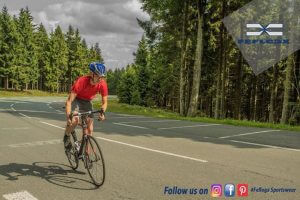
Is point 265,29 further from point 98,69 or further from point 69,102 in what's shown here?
point 69,102

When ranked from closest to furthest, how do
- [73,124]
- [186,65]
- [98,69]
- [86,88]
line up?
[98,69], [86,88], [73,124], [186,65]

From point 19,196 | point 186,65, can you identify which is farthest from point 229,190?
point 186,65

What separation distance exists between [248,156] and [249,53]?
2347 cm

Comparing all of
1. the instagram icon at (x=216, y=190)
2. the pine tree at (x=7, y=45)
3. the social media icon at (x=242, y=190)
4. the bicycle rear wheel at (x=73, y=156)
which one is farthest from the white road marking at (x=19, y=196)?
the pine tree at (x=7, y=45)

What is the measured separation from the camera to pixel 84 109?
20.9 feet

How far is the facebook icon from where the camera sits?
5313mm

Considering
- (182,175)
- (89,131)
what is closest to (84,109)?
(89,131)

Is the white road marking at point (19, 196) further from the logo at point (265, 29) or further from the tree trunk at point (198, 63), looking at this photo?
the logo at point (265, 29)

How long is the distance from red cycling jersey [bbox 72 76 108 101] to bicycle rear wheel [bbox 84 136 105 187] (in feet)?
2.89

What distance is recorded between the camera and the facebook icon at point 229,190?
5.31 metres

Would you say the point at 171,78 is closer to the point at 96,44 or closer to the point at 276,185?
the point at 276,185

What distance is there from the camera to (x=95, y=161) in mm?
5742

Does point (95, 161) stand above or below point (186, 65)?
below

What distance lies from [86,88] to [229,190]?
3.21 m
